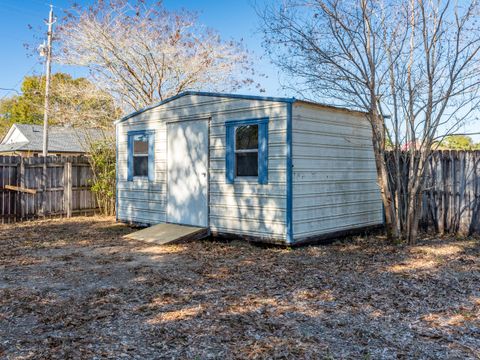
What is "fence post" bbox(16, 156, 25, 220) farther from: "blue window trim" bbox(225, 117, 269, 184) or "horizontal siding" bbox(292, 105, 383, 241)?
"horizontal siding" bbox(292, 105, 383, 241)

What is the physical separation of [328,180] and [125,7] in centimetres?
1105

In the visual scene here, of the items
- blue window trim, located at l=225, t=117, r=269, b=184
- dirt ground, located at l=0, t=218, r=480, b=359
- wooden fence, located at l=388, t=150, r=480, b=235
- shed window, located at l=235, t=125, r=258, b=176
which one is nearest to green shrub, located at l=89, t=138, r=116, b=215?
dirt ground, located at l=0, t=218, r=480, b=359

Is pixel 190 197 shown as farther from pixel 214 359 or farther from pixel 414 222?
pixel 214 359

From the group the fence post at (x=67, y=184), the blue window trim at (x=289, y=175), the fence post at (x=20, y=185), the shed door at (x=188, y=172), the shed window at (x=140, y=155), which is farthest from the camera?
the fence post at (x=67, y=184)

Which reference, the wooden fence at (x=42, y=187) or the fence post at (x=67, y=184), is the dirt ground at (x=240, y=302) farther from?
the fence post at (x=67, y=184)

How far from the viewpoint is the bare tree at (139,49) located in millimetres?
14820

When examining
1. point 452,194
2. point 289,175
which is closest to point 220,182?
point 289,175

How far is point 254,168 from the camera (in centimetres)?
761

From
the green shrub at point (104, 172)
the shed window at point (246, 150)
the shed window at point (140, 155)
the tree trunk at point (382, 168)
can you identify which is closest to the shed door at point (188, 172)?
the shed window at point (246, 150)

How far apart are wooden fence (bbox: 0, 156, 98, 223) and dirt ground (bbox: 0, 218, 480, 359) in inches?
149

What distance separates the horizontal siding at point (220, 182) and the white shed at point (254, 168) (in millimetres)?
18

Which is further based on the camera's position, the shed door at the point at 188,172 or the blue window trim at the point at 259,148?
the shed door at the point at 188,172

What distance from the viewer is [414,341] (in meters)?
3.46

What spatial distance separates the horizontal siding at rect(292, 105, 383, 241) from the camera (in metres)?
7.27
